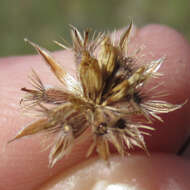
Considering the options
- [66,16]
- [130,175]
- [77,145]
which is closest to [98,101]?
[77,145]

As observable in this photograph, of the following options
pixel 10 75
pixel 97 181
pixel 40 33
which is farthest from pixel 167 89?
pixel 40 33

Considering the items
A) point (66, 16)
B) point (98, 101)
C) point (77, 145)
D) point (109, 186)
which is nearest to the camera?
point (98, 101)

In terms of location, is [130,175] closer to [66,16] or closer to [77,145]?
[77,145]

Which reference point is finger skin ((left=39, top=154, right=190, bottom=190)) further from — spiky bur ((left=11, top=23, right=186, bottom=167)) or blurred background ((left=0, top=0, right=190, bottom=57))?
blurred background ((left=0, top=0, right=190, bottom=57))

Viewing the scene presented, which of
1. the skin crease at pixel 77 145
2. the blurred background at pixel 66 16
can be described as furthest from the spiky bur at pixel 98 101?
the blurred background at pixel 66 16

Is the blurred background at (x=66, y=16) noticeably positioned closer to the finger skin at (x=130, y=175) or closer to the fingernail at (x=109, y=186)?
the finger skin at (x=130, y=175)

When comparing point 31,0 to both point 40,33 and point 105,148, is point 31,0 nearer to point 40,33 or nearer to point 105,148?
point 40,33
